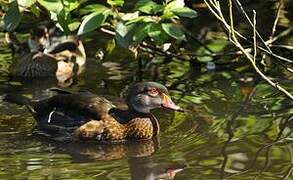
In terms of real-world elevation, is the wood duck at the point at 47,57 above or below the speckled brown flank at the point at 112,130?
above

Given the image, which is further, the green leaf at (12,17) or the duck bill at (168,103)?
the duck bill at (168,103)

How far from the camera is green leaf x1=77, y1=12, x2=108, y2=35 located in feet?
26.9

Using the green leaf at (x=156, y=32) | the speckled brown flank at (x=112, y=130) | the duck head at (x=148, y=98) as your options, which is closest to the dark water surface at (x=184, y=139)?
the speckled brown flank at (x=112, y=130)

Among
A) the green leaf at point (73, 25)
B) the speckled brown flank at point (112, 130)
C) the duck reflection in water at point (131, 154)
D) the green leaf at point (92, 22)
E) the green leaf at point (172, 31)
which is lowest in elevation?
the duck reflection in water at point (131, 154)

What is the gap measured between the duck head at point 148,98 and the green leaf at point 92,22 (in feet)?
3.16

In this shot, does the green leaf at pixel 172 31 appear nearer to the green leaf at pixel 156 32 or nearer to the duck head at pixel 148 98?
the green leaf at pixel 156 32

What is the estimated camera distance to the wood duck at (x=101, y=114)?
8.58 m

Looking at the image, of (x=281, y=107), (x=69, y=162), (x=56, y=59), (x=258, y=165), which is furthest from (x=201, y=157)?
(x=56, y=59)

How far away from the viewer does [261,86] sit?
1002 centimetres

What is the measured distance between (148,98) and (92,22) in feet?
3.54

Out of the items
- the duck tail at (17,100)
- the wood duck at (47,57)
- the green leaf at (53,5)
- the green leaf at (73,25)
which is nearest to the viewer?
the green leaf at (53,5)

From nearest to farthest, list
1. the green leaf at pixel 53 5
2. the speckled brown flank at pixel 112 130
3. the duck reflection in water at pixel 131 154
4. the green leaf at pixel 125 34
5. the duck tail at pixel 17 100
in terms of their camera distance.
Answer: the duck reflection in water at pixel 131 154
the green leaf at pixel 53 5
the green leaf at pixel 125 34
the speckled brown flank at pixel 112 130
the duck tail at pixel 17 100

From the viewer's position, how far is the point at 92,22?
8.22 metres

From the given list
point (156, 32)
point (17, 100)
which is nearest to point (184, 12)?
point (156, 32)
